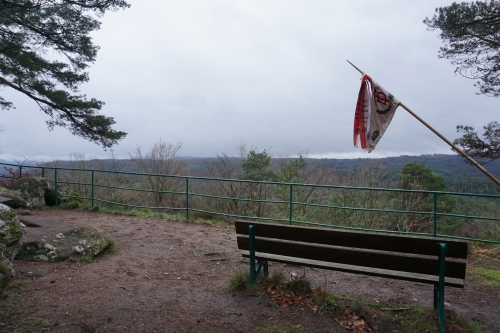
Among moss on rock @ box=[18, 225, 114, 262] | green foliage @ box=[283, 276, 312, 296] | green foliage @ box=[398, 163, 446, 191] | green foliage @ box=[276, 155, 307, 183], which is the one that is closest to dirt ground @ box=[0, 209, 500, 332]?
moss on rock @ box=[18, 225, 114, 262]

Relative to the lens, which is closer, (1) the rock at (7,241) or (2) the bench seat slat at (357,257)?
(2) the bench seat slat at (357,257)

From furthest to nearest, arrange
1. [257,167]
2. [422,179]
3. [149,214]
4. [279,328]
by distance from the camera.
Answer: [257,167] < [422,179] < [149,214] < [279,328]

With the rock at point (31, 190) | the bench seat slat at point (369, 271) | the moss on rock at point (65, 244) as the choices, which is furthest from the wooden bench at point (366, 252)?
the rock at point (31, 190)

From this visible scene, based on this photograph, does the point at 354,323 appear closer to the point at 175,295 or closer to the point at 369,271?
the point at 369,271

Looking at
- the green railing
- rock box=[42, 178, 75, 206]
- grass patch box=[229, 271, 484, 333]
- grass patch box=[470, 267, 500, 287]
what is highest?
rock box=[42, 178, 75, 206]

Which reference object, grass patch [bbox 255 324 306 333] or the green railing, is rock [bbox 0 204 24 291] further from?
the green railing

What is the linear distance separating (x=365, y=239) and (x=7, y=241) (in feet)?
12.2

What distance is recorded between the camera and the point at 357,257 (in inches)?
139

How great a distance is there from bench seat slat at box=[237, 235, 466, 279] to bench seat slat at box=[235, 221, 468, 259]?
0.06m

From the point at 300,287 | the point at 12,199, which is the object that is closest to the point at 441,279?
the point at 300,287

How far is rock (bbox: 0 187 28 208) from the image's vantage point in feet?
28.6

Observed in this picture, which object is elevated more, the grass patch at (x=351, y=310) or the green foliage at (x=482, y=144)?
the green foliage at (x=482, y=144)

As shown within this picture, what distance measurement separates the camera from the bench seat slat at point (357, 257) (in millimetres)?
3244

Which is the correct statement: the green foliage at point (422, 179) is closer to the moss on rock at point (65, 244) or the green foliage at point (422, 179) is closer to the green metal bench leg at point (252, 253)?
the green metal bench leg at point (252, 253)
